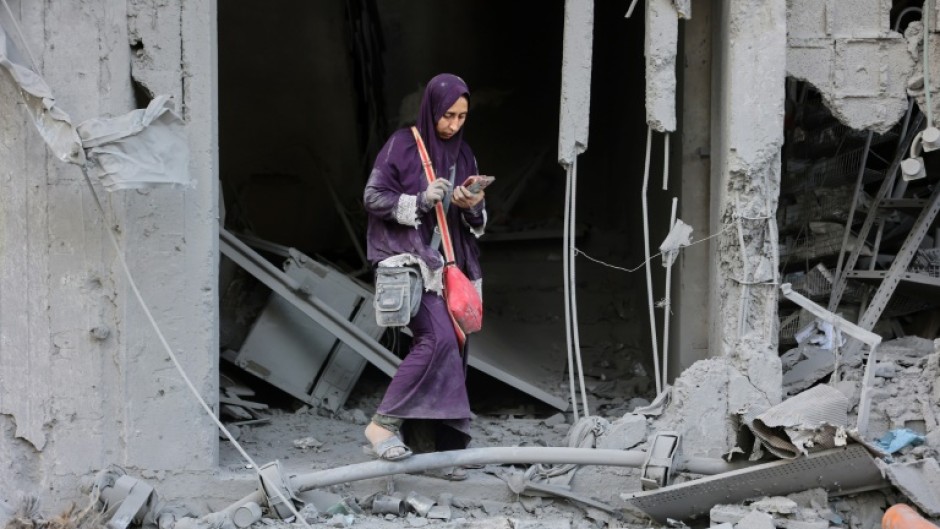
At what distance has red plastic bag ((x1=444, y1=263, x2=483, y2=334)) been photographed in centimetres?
515

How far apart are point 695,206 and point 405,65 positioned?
138 inches

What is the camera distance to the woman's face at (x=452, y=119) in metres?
5.08

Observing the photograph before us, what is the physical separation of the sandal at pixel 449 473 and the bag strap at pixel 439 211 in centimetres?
97

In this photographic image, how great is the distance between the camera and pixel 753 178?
5250 millimetres

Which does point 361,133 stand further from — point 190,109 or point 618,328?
point 190,109

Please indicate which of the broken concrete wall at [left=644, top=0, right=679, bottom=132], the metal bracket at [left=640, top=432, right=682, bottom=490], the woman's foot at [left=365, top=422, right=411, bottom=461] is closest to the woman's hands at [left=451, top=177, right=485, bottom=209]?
the broken concrete wall at [left=644, top=0, right=679, bottom=132]

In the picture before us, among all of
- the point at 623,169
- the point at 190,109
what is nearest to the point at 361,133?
the point at 623,169

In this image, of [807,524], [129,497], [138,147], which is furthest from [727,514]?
[138,147]

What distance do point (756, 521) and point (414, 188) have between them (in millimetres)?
2052

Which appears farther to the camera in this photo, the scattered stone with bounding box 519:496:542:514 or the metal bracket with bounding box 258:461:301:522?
the scattered stone with bounding box 519:496:542:514

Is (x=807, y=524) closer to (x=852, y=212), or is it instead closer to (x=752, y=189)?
(x=752, y=189)

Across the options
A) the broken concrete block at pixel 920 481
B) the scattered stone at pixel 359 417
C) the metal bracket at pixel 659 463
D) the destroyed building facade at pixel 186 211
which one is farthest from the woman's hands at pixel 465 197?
the broken concrete block at pixel 920 481

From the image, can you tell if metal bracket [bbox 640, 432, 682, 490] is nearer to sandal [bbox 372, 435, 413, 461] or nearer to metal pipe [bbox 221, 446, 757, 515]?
metal pipe [bbox 221, 446, 757, 515]

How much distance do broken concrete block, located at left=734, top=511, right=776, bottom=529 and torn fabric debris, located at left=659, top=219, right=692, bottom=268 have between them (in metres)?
1.25
